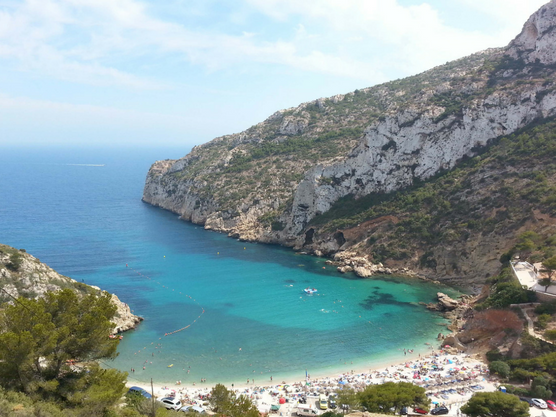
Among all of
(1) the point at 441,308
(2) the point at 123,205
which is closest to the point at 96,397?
(1) the point at 441,308

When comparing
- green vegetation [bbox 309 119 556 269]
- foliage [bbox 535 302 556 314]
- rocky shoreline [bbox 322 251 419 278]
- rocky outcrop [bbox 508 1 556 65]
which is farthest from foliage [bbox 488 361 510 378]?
rocky outcrop [bbox 508 1 556 65]

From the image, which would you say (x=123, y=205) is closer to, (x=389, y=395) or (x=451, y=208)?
(x=451, y=208)

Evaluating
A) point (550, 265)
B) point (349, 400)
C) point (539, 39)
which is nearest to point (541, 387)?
point (550, 265)

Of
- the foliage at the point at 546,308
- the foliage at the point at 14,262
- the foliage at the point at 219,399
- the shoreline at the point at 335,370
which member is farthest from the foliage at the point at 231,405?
the foliage at the point at 546,308

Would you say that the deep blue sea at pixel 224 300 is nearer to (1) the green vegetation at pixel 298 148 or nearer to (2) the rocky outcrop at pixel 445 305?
(2) the rocky outcrop at pixel 445 305

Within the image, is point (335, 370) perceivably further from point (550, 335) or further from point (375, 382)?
point (550, 335)

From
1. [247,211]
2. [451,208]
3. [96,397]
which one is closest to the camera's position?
[96,397]
